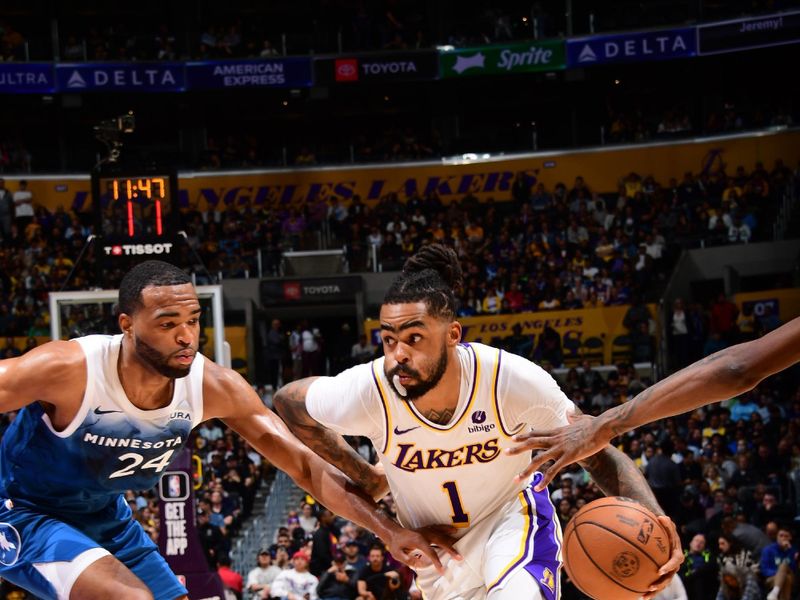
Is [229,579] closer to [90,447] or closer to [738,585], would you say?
[738,585]

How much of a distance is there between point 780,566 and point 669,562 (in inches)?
319

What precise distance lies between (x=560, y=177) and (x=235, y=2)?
1074cm

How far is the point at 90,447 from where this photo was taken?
17.1 ft

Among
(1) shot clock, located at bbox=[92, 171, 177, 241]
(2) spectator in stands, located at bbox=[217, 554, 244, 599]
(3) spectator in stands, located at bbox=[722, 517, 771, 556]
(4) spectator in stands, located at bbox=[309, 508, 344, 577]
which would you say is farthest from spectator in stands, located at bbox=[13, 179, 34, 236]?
(3) spectator in stands, located at bbox=[722, 517, 771, 556]

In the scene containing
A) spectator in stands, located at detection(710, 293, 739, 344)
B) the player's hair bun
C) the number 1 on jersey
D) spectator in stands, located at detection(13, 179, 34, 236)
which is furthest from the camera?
spectator in stands, located at detection(13, 179, 34, 236)

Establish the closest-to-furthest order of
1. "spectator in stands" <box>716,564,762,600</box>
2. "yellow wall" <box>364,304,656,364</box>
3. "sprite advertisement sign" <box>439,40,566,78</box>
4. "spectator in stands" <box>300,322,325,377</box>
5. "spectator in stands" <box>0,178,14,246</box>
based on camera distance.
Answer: "spectator in stands" <box>716,564,762,600</box>, "yellow wall" <box>364,304,656,364</box>, "spectator in stands" <box>300,322,325,377</box>, "spectator in stands" <box>0,178,14,246</box>, "sprite advertisement sign" <box>439,40,566,78</box>

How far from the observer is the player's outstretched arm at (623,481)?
202 inches

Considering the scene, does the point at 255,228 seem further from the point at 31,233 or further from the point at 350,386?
the point at 350,386

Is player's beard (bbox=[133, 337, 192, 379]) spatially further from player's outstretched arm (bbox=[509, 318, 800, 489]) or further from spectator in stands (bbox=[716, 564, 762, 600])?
spectator in stands (bbox=[716, 564, 762, 600])

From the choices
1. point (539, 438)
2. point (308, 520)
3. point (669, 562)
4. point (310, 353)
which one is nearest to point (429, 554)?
point (539, 438)

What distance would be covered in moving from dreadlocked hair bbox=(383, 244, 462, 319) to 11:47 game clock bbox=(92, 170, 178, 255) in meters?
8.17

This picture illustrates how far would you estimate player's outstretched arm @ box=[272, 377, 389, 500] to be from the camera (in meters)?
5.89

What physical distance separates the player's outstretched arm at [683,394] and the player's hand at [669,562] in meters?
0.55

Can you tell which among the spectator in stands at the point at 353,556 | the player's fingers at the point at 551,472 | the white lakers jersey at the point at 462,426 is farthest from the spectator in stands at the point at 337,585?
the player's fingers at the point at 551,472
